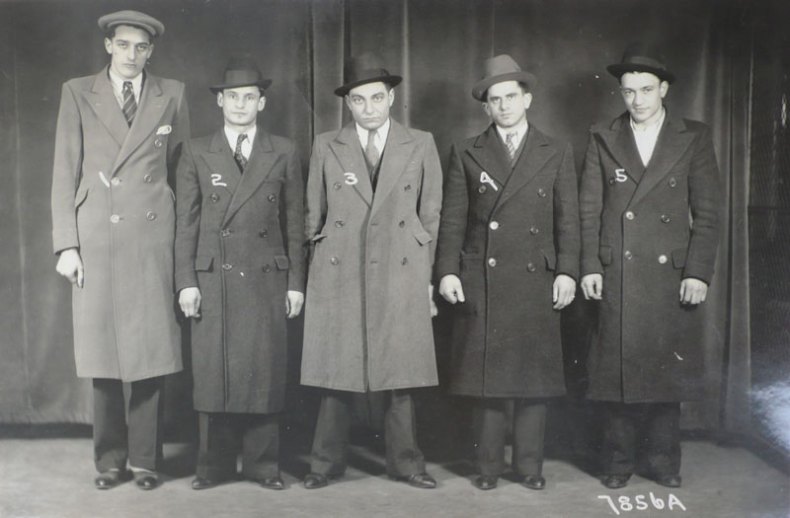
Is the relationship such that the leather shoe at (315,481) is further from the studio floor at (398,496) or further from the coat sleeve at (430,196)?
the coat sleeve at (430,196)

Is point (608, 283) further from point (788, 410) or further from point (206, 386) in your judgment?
point (206, 386)

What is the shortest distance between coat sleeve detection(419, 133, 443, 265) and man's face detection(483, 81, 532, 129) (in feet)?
0.90

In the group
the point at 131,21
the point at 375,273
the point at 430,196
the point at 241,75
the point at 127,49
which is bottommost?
the point at 375,273

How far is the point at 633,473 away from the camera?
125 inches

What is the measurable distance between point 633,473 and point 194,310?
6.01ft

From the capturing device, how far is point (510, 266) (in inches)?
118

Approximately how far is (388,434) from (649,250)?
1.21 metres

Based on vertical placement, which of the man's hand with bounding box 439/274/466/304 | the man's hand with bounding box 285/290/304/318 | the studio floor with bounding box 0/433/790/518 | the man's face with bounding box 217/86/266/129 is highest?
the man's face with bounding box 217/86/266/129

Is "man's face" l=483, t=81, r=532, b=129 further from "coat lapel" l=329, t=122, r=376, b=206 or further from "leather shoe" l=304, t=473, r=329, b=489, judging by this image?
"leather shoe" l=304, t=473, r=329, b=489

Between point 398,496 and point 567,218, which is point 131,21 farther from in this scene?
point 398,496

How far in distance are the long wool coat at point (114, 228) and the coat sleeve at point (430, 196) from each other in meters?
0.98

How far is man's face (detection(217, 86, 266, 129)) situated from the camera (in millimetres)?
2996

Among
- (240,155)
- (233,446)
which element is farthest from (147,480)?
(240,155)

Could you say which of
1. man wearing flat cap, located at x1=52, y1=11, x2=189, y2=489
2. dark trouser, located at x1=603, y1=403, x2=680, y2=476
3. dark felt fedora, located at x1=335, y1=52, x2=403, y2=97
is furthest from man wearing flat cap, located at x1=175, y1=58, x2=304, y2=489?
dark trouser, located at x1=603, y1=403, x2=680, y2=476
